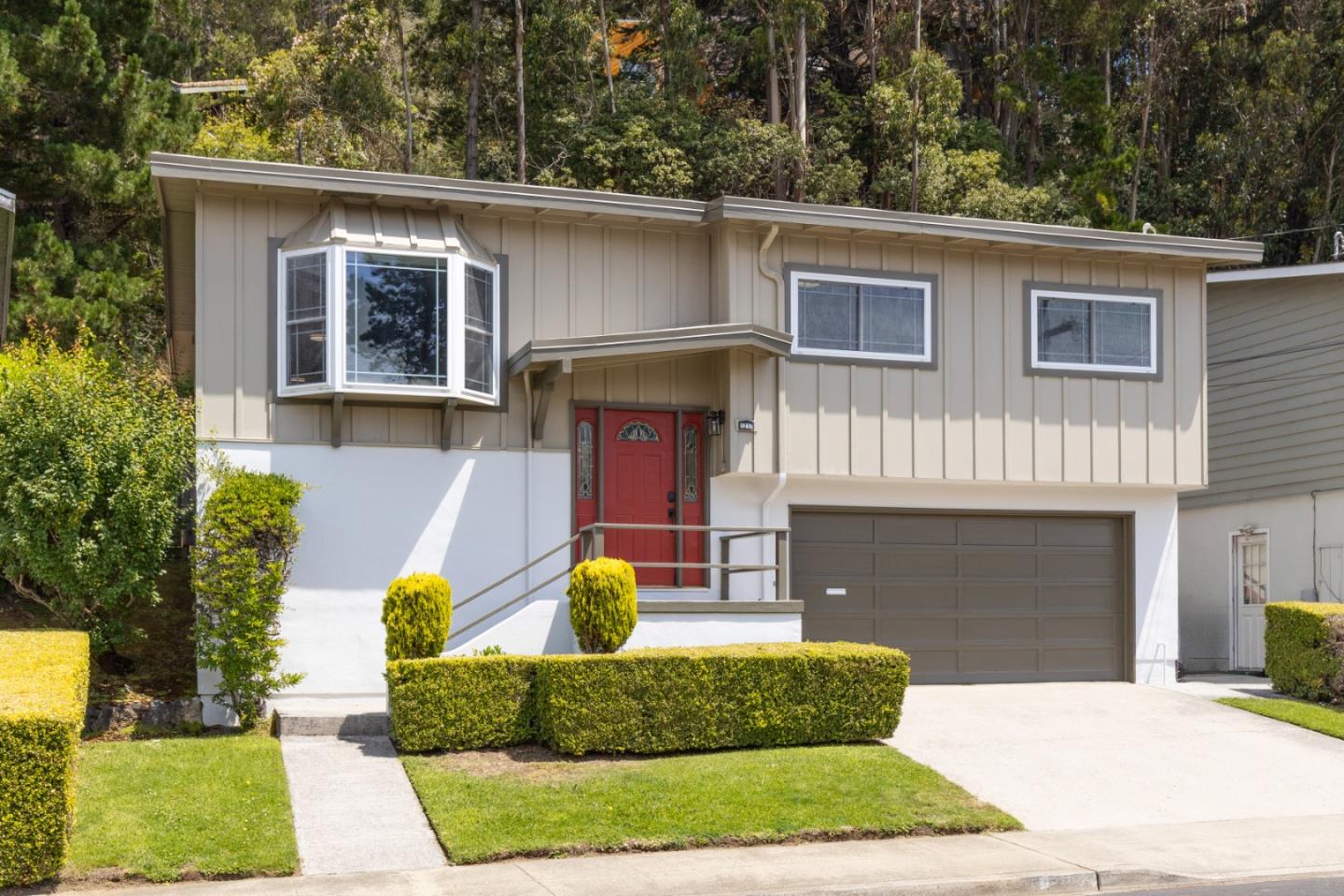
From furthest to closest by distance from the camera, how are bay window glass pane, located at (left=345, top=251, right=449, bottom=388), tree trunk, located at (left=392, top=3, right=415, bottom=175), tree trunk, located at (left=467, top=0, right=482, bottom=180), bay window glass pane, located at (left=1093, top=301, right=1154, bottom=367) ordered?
tree trunk, located at (left=467, top=0, right=482, bottom=180), tree trunk, located at (left=392, top=3, right=415, bottom=175), bay window glass pane, located at (left=1093, top=301, right=1154, bottom=367), bay window glass pane, located at (left=345, top=251, right=449, bottom=388)

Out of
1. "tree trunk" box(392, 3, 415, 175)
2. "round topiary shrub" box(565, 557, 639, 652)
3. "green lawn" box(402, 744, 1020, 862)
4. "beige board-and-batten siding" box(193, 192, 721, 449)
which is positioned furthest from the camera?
"tree trunk" box(392, 3, 415, 175)

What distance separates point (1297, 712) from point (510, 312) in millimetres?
9202

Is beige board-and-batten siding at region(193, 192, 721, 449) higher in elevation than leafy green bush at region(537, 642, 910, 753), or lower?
higher

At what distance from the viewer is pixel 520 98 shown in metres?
28.7

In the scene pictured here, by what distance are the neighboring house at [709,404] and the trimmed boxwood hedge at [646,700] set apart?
1353 millimetres

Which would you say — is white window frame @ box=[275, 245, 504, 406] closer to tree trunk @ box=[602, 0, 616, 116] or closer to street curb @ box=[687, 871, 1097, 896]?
street curb @ box=[687, 871, 1097, 896]

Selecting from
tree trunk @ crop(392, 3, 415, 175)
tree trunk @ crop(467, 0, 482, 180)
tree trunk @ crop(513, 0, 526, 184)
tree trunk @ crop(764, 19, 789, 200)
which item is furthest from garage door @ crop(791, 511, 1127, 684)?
tree trunk @ crop(392, 3, 415, 175)

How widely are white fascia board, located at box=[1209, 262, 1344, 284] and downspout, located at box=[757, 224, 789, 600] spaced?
7.60 metres

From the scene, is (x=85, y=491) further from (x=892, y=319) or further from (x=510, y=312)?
(x=892, y=319)

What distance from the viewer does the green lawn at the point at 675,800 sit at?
9.95m

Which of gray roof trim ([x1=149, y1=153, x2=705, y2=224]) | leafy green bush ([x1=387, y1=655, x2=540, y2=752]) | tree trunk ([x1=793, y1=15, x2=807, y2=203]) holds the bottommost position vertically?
leafy green bush ([x1=387, y1=655, x2=540, y2=752])

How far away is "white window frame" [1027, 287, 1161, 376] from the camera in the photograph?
1653 cm

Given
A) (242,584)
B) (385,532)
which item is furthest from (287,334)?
(242,584)

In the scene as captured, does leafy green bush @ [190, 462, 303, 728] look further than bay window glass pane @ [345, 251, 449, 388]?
No
